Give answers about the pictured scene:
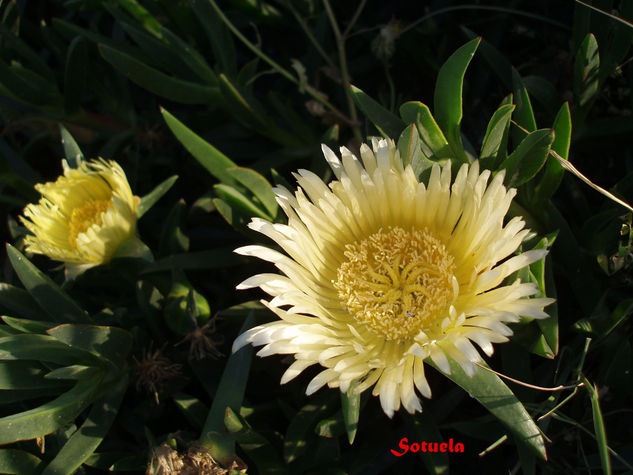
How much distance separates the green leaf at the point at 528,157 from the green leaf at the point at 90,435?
721 mm

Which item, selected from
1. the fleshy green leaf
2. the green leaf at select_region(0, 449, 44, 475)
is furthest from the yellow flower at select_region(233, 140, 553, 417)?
the green leaf at select_region(0, 449, 44, 475)

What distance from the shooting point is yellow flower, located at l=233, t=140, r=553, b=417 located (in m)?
0.72

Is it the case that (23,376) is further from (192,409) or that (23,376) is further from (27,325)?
(192,409)

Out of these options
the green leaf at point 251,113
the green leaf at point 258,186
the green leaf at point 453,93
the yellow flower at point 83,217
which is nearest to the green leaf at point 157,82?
the green leaf at point 251,113

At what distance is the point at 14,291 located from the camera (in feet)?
3.44

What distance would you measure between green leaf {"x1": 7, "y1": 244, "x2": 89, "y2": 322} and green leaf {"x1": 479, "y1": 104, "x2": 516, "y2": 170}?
70 centimetres

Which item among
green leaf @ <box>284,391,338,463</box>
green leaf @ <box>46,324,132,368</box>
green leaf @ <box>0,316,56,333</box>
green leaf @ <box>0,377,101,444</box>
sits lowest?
green leaf @ <box>284,391,338,463</box>

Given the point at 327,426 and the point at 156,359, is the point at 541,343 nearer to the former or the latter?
the point at 327,426

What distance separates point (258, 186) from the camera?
Result: 97cm

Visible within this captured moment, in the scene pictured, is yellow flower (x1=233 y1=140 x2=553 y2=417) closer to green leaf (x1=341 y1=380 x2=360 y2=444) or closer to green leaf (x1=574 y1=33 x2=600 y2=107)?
green leaf (x1=341 y1=380 x2=360 y2=444)

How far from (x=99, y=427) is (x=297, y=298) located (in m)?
0.43

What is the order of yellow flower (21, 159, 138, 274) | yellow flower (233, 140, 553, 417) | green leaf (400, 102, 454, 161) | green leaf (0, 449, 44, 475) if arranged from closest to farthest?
yellow flower (233, 140, 553, 417)
green leaf (400, 102, 454, 161)
green leaf (0, 449, 44, 475)
yellow flower (21, 159, 138, 274)

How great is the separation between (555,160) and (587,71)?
0.68ft

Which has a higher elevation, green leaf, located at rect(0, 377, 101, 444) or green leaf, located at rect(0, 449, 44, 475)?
green leaf, located at rect(0, 377, 101, 444)
